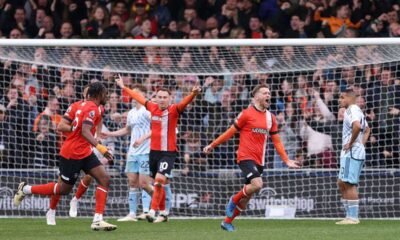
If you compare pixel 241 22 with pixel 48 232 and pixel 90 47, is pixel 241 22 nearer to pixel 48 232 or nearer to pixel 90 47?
pixel 90 47

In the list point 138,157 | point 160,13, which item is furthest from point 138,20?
point 138,157

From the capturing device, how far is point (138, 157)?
648 inches

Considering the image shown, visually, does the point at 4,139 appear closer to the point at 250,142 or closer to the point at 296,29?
the point at 296,29

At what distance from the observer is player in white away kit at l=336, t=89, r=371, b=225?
14.9 meters

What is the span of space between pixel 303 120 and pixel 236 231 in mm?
4650

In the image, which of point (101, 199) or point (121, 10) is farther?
point (121, 10)

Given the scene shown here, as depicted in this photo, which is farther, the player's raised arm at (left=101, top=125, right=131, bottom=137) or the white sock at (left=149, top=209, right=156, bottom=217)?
the player's raised arm at (left=101, top=125, right=131, bottom=137)

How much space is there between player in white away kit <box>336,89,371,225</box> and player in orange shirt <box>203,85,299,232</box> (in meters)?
1.48

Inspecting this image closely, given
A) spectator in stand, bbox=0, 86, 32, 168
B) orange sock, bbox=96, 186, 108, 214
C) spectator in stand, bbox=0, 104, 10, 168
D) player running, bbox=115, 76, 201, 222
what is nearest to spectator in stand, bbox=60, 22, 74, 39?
spectator in stand, bbox=0, 86, 32, 168

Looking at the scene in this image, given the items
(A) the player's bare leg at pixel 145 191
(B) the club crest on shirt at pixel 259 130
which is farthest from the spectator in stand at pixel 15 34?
(B) the club crest on shirt at pixel 259 130

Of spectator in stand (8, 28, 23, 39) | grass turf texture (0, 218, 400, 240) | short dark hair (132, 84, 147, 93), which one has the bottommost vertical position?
grass turf texture (0, 218, 400, 240)

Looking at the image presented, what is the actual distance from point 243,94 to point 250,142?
422 centimetres

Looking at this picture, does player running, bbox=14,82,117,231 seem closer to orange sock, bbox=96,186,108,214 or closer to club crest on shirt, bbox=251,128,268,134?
orange sock, bbox=96,186,108,214

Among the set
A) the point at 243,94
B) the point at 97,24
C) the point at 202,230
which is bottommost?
the point at 202,230
